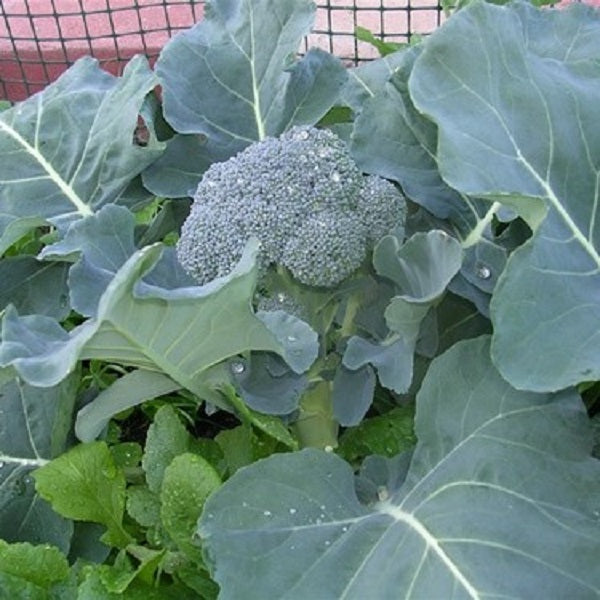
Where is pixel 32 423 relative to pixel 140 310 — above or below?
below

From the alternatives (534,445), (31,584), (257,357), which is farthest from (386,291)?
(31,584)

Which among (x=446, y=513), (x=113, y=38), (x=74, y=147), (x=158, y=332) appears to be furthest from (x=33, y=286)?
(x=113, y=38)

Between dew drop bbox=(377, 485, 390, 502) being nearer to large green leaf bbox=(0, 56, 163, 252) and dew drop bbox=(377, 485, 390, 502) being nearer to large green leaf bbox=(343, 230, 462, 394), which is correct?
large green leaf bbox=(343, 230, 462, 394)

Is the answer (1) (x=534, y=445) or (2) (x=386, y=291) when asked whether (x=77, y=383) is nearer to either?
(2) (x=386, y=291)

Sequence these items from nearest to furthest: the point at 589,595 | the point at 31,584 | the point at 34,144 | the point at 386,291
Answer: the point at 589,595 → the point at 31,584 → the point at 386,291 → the point at 34,144

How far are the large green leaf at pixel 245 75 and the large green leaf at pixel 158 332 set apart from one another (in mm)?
291

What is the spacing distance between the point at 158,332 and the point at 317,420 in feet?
0.84

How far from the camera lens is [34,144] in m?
1.01

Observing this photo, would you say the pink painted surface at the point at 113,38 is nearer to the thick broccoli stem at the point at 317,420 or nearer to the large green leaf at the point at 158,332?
the thick broccoli stem at the point at 317,420

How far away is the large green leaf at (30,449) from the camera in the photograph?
2.85 ft

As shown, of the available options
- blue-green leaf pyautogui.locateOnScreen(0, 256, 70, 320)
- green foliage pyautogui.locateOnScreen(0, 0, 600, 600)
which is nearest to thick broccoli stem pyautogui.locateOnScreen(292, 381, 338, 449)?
green foliage pyautogui.locateOnScreen(0, 0, 600, 600)

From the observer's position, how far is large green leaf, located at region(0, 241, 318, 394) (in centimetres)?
61

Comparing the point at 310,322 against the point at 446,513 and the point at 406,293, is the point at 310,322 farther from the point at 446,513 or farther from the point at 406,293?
the point at 446,513

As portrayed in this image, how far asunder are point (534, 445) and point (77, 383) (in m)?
0.40
